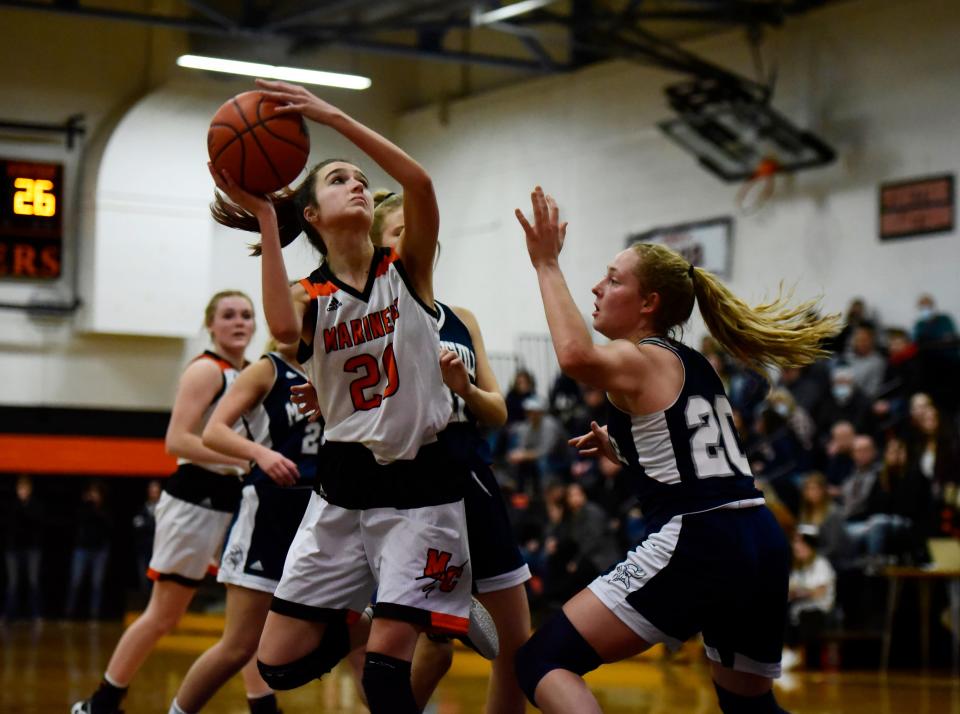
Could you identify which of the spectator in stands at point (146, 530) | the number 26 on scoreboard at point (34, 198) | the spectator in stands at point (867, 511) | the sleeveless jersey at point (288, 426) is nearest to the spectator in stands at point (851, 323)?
the spectator in stands at point (867, 511)

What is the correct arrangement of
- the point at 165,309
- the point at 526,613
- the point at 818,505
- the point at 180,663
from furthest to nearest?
the point at 165,309 → the point at 818,505 → the point at 180,663 → the point at 526,613

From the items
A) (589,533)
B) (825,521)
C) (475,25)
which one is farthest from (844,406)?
(475,25)

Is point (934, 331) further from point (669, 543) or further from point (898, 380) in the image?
point (669, 543)

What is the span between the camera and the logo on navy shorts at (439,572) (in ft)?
12.2

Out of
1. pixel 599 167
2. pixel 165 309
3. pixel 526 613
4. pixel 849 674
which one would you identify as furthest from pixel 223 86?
pixel 526 613

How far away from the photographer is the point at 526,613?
4.27m

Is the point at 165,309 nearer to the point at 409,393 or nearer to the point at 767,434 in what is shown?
the point at 767,434

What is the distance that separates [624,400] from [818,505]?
771cm

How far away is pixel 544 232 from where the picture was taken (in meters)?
3.63

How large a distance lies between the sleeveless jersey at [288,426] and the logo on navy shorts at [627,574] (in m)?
1.65

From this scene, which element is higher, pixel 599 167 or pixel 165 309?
pixel 599 167

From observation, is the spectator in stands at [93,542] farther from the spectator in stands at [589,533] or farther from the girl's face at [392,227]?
the girl's face at [392,227]

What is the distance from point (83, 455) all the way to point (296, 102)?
1484cm

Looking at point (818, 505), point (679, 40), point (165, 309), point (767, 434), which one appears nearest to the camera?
point (818, 505)
